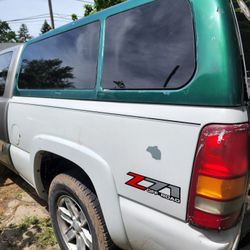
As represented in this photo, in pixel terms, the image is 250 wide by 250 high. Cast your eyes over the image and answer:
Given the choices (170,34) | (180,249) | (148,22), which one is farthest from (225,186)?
(148,22)

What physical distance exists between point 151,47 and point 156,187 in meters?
0.77

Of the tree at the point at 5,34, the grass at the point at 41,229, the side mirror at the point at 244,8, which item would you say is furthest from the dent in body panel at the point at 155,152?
the tree at the point at 5,34

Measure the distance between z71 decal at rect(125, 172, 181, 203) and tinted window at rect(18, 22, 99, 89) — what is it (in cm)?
74

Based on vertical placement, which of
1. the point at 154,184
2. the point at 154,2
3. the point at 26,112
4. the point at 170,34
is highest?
the point at 154,2

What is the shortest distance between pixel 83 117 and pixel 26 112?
1.02m

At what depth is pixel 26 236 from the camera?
9.89 ft

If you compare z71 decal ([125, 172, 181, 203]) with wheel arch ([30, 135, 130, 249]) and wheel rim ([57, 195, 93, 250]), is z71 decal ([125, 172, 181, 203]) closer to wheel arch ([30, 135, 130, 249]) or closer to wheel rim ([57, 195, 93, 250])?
wheel arch ([30, 135, 130, 249])

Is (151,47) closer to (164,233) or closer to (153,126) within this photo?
(153,126)

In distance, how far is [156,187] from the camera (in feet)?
5.17

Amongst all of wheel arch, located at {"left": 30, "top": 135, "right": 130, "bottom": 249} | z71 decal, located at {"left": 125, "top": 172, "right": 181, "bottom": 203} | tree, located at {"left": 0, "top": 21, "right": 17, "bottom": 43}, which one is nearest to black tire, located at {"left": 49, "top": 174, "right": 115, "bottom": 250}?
wheel arch, located at {"left": 30, "top": 135, "right": 130, "bottom": 249}

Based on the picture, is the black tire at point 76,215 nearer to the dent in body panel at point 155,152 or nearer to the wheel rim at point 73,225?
the wheel rim at point 73,225

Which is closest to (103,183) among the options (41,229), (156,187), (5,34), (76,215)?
(156,187)

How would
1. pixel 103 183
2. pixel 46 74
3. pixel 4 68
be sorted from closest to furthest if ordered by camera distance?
pixel 103 183 → pixel 46 74 → pixel 4 68

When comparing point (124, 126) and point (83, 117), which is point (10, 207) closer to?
point (83, 117)
